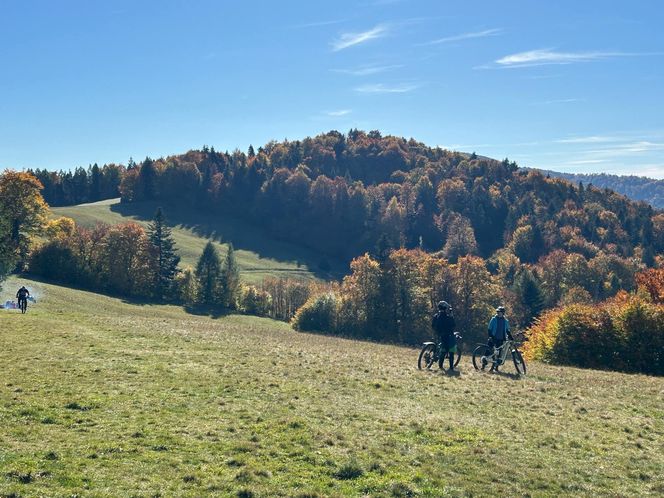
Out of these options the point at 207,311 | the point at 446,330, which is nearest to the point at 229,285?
the point at 207,311

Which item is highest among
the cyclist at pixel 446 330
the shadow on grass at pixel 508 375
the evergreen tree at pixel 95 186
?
the evergreen tree at pixel 95 186

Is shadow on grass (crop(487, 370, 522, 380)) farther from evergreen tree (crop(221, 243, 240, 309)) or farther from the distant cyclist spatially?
evergreen tree (crop(221, 243, 240, 309))

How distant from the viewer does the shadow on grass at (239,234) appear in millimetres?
164988

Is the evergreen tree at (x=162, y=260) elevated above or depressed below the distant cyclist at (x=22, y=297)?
above

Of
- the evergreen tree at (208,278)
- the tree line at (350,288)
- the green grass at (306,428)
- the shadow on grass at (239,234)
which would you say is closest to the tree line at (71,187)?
the shadow on grass at (239,234)

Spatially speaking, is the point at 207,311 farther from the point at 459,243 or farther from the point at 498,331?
the point at 459,243

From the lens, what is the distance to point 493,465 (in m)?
11.8

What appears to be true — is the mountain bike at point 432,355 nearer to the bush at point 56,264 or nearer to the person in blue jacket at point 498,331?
the person in blue jacket at point 498,331

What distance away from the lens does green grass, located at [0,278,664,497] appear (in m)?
10.5

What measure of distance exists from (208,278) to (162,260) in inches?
371

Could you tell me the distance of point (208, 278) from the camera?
102 meters

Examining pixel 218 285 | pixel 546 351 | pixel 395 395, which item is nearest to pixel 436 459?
pixel 395 395

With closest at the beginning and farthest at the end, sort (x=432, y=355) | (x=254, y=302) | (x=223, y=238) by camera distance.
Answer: (x=432, y=355) < (x=254, y=302) < (x=223, y=238)

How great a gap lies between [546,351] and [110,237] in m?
79.1
